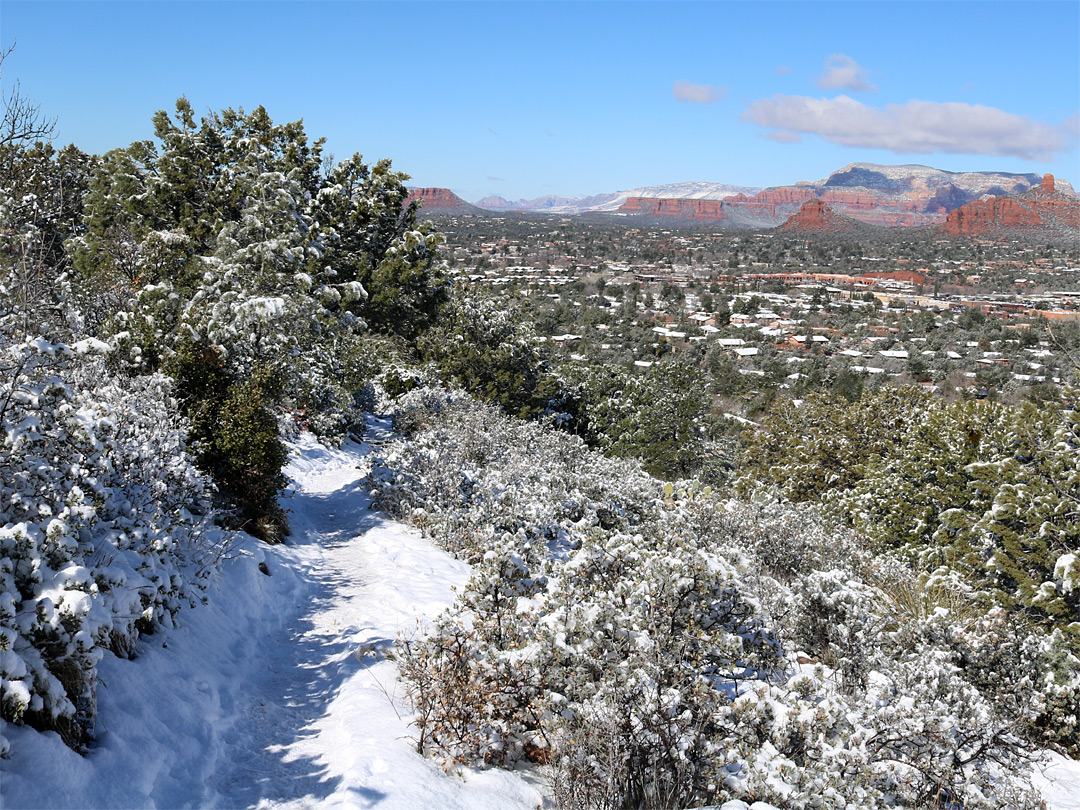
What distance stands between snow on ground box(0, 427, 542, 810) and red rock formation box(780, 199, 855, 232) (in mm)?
190894

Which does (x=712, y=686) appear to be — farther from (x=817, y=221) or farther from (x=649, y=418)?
(x=817, y=221)

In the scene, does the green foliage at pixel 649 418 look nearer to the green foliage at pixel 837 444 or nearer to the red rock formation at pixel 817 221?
the green foliage at pixel 837 444

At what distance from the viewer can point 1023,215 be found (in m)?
148

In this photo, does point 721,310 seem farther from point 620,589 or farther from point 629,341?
point 620,589

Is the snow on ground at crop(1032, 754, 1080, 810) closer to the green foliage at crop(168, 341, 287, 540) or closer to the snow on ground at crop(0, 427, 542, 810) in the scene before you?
the snow on ground at crop(0, 427, 542, 810)

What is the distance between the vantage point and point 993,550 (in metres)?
9.41

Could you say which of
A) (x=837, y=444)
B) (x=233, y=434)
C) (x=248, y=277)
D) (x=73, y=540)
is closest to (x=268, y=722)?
(x=73, y=540)

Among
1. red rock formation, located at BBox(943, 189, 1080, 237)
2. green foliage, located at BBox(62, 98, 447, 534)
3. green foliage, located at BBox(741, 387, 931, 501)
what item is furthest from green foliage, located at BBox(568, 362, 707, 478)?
red rock formation, located at BBox(943, 189, 1080, 237)

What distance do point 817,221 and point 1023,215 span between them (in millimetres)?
45115

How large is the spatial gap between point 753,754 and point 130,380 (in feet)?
23.1

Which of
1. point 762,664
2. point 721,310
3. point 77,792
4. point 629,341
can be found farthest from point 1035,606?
point 721,310

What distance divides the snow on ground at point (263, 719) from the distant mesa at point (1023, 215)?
17393 centimetres

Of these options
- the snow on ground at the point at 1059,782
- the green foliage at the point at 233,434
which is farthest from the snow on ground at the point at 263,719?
the snow on ground at the point at 1059,782

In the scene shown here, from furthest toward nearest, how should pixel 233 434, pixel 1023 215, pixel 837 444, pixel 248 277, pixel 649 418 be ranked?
pixel 1023 215
pixel 649 418
pixel 837 444
pixel 248 277
pixel 233 434
